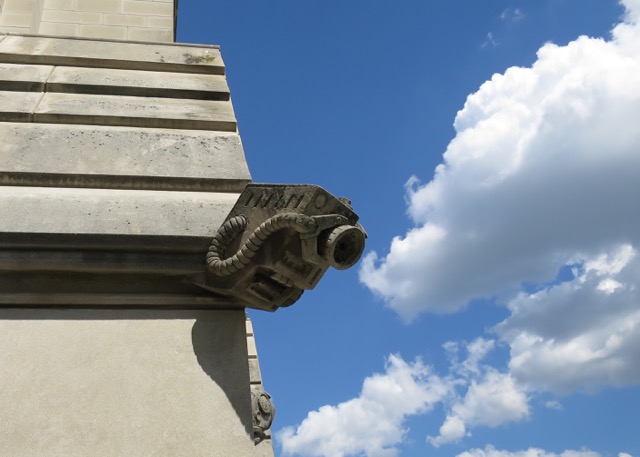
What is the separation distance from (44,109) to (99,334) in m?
2.02

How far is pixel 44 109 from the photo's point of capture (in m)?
5.08

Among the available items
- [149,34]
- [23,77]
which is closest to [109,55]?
[23,77]

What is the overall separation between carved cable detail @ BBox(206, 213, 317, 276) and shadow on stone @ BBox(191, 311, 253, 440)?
402 mm

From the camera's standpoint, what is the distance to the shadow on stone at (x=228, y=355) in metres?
4.11

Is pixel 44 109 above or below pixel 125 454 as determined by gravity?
above

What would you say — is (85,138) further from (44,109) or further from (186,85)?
(186,85)

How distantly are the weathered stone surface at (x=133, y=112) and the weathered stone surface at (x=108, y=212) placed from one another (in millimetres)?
794

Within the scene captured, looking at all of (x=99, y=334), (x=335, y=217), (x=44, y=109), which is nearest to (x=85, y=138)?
(x=44, y=109)

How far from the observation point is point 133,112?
5203 mm

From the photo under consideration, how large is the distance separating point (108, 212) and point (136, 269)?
0.45 metres

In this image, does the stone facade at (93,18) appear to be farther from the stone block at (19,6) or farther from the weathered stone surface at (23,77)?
the weathered stone surface at (23,77)

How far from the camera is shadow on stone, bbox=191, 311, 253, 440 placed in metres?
4.11

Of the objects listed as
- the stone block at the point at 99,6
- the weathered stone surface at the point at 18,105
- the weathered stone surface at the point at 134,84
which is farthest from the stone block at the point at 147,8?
the weathered stone surface at the point at 18,105

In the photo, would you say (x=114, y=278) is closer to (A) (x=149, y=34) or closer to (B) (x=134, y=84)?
(B) (x=134, y=84)
